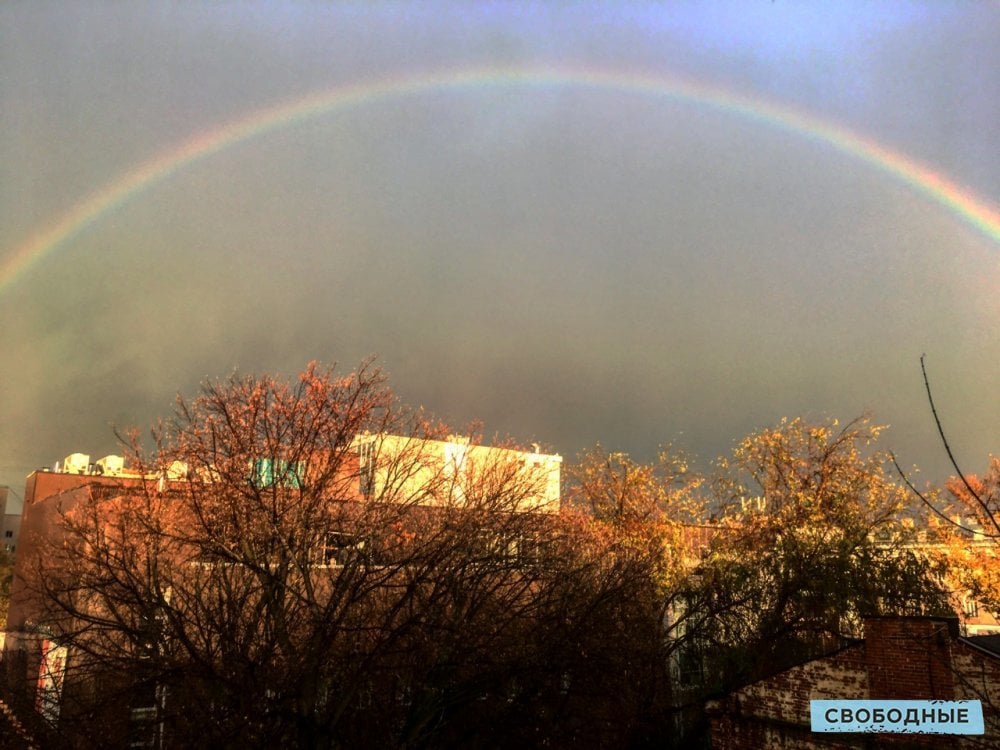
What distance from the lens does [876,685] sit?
13164 mm

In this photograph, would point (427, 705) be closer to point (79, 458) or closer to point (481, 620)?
point (481, 620)

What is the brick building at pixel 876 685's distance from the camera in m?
12.2

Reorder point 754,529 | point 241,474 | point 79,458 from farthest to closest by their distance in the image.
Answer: point 79,458
point 754,529
point 241,474

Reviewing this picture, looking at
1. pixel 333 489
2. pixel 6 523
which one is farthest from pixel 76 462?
pixel 6 523

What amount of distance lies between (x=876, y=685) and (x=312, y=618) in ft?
30.6

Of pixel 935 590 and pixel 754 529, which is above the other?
pixel 754 529

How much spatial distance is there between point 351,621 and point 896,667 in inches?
353

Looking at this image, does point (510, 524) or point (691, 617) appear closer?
point (510, 524)

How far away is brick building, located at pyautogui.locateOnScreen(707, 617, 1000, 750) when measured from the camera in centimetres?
1219

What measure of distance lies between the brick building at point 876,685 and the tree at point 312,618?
103 inches

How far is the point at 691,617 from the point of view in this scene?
27812 mm

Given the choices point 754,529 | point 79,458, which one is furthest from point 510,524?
point 79,458

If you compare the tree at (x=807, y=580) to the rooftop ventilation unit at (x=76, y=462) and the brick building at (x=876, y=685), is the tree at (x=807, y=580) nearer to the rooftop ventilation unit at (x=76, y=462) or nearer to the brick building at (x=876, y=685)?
the brick building at (x=876, y=685)

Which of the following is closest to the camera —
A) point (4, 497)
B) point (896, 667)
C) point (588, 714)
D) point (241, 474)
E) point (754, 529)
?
point (896, 667)
